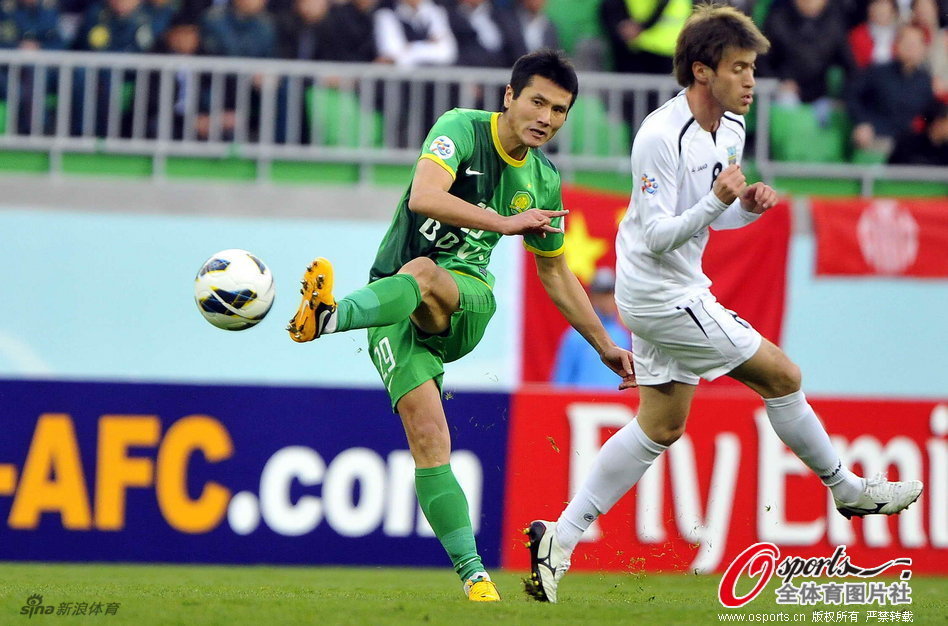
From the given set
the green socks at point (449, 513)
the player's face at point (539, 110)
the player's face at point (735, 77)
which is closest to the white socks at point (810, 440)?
the player's face at point (735, 77)

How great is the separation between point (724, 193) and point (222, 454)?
5431 millimetres

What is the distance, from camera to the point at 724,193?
548cm

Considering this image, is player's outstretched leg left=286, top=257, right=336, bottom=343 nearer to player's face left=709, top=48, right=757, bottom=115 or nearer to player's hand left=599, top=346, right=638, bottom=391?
player's hand left=599, top=346, right=638, bottom=391

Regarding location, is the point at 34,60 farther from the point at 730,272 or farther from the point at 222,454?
the point at 730,272

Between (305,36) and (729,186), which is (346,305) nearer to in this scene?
(729,186)

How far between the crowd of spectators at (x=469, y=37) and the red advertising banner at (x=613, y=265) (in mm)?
1482

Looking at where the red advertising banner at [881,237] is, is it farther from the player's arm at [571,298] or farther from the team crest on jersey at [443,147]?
the team crest on jersey at [443,147]

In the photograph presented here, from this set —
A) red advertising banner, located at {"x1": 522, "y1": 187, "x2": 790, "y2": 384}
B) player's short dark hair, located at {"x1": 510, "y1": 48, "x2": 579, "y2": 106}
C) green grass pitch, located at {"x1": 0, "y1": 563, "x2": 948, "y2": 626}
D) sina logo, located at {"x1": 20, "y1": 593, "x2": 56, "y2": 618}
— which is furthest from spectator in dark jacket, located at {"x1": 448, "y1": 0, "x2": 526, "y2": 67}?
sina logo, located at {"x1": 20, "y1": 593, "x2": 56, "y2": 618}

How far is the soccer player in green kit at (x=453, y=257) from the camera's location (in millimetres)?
5766

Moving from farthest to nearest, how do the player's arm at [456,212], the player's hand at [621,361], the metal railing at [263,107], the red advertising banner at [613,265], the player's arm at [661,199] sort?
the metal railing at [263,107], the red advertising banner at [613,265], the player's hand at [621,361], the player's arm at [661,199], the player's arm at [456,212]

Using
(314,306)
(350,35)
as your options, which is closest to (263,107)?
(350,35)

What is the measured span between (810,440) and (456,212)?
1.86m

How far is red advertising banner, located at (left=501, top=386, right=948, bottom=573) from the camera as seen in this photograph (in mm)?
9734

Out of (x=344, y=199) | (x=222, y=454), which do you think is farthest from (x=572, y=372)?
(x=222, y=454)
